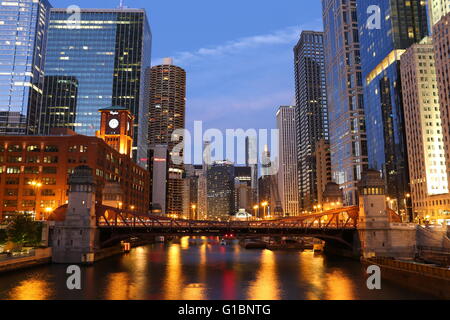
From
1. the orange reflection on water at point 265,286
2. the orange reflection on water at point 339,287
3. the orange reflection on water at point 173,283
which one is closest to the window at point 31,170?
the orange reflection on water at point 173,283

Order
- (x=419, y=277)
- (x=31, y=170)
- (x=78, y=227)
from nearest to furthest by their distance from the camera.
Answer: (x=419, y=277)
(x=78, y=227)
(x=31, y=170)

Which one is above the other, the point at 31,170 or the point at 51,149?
the point at 51,149

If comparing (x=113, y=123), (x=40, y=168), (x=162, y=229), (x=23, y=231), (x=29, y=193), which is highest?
(x=113, y=123)

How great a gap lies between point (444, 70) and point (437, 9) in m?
39.3

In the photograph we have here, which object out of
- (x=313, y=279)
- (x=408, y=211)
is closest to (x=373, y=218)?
(x=313, y=279)

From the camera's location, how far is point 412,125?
151 meters

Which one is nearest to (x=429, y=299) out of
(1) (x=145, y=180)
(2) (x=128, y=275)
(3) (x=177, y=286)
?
(3) (x=177, y=286)

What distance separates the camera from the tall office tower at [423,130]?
469 feet

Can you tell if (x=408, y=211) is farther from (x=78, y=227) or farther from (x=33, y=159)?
(x=33, y=159)

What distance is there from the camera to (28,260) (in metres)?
68.0

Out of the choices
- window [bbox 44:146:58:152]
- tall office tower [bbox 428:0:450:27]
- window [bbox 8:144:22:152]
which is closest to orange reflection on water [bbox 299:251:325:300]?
window [bbox 44:146:58:152]

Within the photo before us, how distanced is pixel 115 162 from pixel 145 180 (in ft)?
158

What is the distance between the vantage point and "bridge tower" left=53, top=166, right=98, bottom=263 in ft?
251
